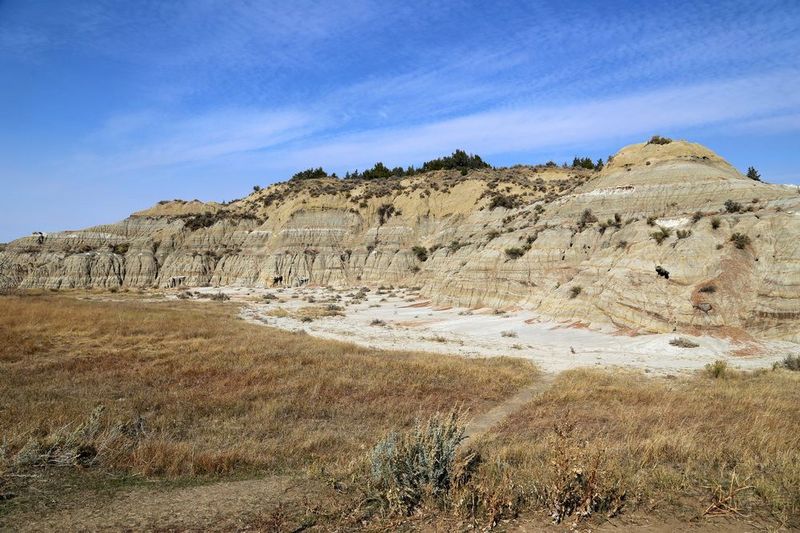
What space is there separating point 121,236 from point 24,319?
6214 centimetres

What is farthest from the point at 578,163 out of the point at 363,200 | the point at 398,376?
the point at 398,376

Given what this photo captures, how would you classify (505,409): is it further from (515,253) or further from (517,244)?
(517,244)

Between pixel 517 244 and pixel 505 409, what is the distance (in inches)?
953

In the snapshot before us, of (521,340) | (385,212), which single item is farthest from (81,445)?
(385,212)

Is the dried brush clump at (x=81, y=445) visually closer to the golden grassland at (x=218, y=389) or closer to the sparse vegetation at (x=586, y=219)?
the golden grassland at (x=218, y=389)

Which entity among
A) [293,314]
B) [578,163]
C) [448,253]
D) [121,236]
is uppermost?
[578,163]

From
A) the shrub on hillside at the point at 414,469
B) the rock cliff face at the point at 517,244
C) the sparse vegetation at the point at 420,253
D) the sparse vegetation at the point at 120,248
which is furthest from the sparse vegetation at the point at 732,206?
the sparse vegetation at the point at 120,248

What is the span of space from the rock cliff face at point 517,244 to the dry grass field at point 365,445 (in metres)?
8.46

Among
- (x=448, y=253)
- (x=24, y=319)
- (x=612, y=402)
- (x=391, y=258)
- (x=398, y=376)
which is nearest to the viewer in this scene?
A: (x=612, y=402)

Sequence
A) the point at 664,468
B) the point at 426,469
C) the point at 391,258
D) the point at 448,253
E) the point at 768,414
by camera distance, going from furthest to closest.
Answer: the point at 391,258, the point at 448,253, the point at 768,414, the point at 664,468, the point at 426,469

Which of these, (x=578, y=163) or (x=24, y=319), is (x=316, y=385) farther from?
(x=578, y=163)

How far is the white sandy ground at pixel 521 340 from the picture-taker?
58.2ft

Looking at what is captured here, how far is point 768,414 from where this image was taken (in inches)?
374

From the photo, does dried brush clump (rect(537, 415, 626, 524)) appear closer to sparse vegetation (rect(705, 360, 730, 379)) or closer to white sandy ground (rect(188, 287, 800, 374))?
white sandy ground (rect(188, 287, 800, 374))
